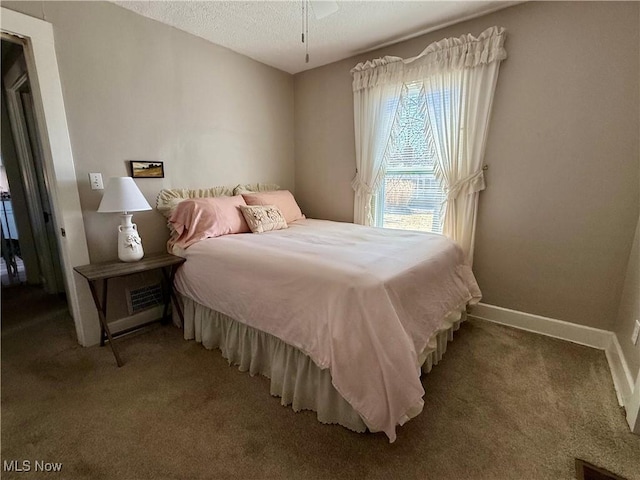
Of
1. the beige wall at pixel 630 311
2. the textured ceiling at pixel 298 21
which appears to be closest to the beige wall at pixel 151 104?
the textured ceiling at pixel 298 21

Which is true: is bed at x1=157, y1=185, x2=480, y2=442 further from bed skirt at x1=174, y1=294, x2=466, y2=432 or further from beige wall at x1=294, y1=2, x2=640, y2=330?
beige wall at x1=294, y1=2, x2=640, y2=330

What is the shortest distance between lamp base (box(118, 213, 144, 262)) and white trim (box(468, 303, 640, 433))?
2.85 meters

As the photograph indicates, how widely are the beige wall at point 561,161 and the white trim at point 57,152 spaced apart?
277 cm

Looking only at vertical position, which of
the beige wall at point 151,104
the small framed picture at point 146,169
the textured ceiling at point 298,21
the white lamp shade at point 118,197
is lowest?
the white lamp shade at point 118,197

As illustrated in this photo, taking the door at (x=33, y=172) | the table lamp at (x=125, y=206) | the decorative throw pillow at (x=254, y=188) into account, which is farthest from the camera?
the decorative throw pillow at (x=254, y=188)

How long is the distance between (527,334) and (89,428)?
2959 mm

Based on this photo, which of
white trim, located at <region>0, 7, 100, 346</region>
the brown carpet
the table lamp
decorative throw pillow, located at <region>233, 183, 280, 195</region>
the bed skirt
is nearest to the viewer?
the brown carpet

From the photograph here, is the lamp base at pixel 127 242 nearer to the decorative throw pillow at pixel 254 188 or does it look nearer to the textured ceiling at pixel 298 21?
the decorative throw pillow at pixel 254 188

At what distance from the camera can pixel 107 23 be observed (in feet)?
6.92

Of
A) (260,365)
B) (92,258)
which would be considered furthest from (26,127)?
(260,365)

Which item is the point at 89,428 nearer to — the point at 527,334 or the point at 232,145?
the point at 232,145

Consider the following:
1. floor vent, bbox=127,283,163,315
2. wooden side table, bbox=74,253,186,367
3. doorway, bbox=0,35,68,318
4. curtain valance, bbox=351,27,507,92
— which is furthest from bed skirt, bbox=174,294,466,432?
curtain valance, bbox=351,27,507,92

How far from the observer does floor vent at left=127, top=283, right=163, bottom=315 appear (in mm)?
2451

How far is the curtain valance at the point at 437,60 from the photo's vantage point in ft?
7.43
